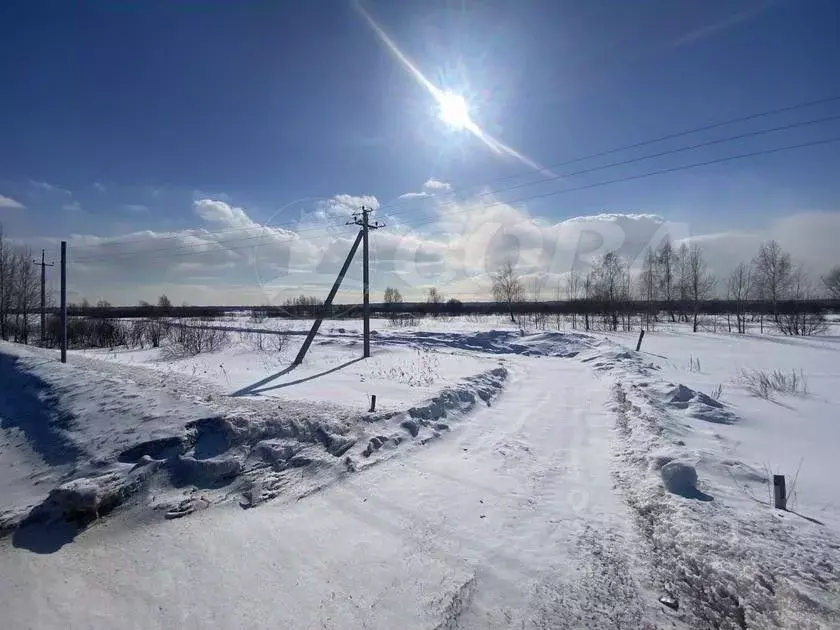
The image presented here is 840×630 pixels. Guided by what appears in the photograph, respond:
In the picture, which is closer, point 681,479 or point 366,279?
point 681,479

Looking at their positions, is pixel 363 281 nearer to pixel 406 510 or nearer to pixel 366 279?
pixel 366 279

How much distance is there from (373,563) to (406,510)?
3.26 ft

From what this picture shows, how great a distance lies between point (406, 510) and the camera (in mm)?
4715

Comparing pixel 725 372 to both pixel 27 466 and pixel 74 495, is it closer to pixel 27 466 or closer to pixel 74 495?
pixel 74 495

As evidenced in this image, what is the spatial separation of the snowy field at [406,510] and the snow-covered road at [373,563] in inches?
0.8

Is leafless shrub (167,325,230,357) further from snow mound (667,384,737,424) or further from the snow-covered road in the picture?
snow mound (667,384,737,424)

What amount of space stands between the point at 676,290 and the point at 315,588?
54.1 metres

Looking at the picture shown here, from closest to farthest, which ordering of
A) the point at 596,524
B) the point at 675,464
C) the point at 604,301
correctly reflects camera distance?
the point at 596,524, the point at 675,464, the point at 604,301

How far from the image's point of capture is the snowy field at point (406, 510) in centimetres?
323

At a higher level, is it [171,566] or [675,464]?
[675,464]

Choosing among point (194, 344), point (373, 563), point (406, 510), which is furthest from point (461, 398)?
point (194, 344)

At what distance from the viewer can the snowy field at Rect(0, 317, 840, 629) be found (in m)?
3.23

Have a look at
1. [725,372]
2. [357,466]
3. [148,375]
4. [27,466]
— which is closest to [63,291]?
[148,375]

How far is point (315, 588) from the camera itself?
11.3 ft
